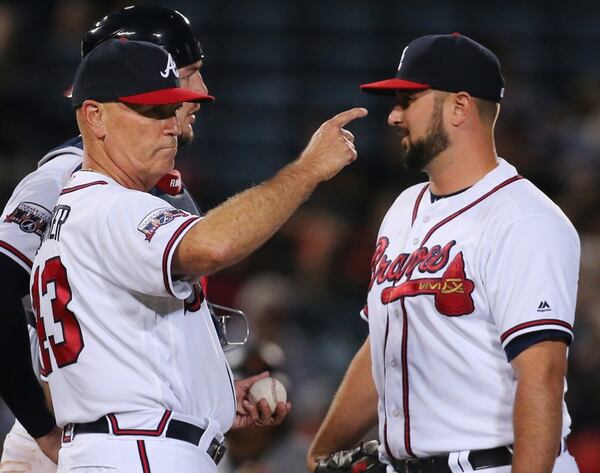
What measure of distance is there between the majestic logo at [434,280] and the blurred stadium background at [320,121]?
8.41ft

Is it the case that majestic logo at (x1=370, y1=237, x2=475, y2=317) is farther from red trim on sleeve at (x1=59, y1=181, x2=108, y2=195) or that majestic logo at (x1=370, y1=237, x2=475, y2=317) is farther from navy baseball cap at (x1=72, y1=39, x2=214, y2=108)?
red trim on sleeve at (x1=59, y1=181, x2=108, y2=195)

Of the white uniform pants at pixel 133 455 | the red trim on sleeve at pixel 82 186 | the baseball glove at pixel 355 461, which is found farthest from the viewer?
the baseball glove at pixel 355 461

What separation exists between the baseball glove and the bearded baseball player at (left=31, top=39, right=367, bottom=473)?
61 cm

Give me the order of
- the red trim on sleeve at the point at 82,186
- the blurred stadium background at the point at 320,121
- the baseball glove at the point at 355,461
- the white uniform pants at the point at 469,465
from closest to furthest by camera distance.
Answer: the red trim on sleeve at the point at 82,186 → the white uniform pants at the point at 469,465 → the baseball glove at the point at 355,461 → the blurred stadium background at the point at 320,121

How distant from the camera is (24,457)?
130 inches

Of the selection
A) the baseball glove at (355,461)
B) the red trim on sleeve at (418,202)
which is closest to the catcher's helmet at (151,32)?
the red trim on sleeve at (418,202)

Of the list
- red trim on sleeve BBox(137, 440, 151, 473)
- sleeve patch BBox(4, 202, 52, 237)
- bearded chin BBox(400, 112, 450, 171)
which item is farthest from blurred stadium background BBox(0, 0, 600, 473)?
red trim on sleeve BBox(137, 440, 151, 473)

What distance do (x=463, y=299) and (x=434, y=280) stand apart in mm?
104

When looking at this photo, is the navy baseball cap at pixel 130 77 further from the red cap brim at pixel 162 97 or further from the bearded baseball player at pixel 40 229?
the bearded baseball player at pixel 40 229

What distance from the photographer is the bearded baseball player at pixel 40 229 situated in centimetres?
306

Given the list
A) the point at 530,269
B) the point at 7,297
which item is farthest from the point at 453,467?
the point at 7,297

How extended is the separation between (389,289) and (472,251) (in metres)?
0.30

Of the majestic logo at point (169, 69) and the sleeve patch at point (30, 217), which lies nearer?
the majestic logo at point (169, 69)

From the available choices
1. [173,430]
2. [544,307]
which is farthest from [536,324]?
[173,430]
